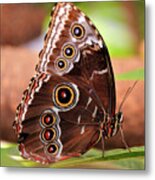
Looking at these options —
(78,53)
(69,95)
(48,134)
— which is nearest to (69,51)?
(78,53)

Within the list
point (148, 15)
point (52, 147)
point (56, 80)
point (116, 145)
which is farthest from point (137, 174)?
point (148, 15)

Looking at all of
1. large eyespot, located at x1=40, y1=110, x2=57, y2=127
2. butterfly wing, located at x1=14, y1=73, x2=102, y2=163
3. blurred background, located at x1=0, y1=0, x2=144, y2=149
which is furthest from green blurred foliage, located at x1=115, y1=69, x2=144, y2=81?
large eyespot, located at x1=40, y1=110, x2=57, y2=127

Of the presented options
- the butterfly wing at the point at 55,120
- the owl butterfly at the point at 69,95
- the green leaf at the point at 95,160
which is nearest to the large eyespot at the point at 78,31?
the owl butterfly at the point at 69,95

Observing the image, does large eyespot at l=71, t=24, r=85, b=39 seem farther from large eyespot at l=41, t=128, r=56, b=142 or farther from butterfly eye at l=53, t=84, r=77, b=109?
large eyespot at l=41, t=128, r=56, b=142

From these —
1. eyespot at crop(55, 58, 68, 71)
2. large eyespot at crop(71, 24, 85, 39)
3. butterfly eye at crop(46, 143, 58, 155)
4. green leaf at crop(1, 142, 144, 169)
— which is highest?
large eyespot at crop(71, 24, 85, 39)

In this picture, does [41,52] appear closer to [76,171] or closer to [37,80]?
[37,80]

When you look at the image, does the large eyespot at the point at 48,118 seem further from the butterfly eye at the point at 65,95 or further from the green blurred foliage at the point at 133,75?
the green blurred foliage at the point at 133,75
